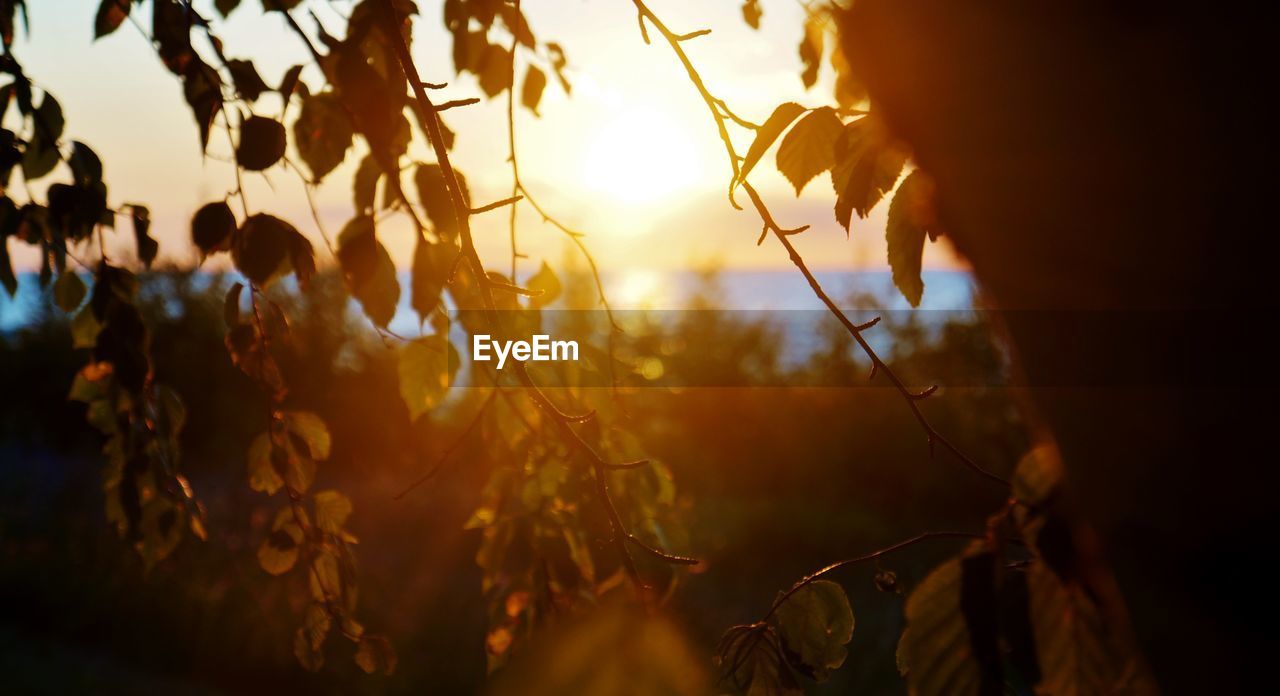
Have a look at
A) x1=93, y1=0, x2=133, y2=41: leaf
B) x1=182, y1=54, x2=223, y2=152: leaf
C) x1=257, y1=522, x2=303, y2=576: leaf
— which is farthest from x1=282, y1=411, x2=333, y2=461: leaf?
x1=93, y1=0, x2=133, y2=41: leaf

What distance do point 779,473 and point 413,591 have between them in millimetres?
4672

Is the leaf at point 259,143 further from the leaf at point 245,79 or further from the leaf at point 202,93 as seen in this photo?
the leaf at point 245,79

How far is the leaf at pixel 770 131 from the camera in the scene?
843mm

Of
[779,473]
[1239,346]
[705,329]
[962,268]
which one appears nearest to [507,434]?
[962,268]

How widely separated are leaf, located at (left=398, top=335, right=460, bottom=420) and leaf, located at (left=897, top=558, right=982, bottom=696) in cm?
101

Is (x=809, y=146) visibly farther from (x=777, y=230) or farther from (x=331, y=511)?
(x=331, y=511)

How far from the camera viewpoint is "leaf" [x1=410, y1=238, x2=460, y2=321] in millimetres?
1254

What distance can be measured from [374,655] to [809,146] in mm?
1168

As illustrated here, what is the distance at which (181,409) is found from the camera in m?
1.44

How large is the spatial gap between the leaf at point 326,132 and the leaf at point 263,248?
0.61 ft

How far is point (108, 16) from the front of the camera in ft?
4.37

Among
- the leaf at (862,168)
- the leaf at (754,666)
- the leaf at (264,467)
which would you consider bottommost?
the leaf at (754,666)

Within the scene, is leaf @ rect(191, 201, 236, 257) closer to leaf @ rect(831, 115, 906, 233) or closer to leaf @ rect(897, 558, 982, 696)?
leaf @ rect(831, 115, 906, 233)

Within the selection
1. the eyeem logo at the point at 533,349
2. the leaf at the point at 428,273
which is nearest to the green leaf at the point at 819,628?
the eyeem logo at the point at 533,349
